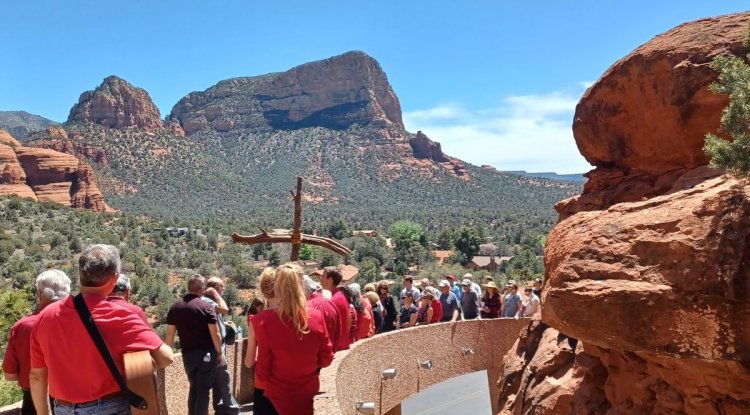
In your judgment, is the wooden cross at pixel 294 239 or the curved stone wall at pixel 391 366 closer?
the curved stone wall at pixel 391 366

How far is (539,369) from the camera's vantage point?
21.1 feet

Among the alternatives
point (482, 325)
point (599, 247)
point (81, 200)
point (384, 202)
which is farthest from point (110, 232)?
point (384, 202)

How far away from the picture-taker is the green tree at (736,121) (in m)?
3.89

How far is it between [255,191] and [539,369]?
7733 cm

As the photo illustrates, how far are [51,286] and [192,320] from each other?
54.4 inches

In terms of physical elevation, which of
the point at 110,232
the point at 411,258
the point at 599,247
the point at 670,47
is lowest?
the point at 411,258

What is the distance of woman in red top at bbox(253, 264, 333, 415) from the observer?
3801 millimetres

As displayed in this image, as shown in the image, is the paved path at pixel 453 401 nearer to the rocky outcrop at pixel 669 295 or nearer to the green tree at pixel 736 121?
the rocky outcrop at pixel 669 295

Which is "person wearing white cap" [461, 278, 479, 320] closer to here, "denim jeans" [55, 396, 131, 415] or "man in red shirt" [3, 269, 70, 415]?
"man in red shirt" [3, 269, 70, 415]

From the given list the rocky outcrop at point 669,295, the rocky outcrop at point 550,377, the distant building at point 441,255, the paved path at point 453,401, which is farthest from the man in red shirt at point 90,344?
the distant building at point 441,255

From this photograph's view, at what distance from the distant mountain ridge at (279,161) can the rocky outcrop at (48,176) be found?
228 inches

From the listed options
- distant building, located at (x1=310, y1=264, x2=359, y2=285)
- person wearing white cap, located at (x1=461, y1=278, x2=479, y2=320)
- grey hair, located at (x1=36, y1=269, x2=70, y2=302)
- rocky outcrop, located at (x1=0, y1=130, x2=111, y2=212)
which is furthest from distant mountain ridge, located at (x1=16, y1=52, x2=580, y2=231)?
grey hair, located at (x1=36, y1=269, x2=70, y2=302)

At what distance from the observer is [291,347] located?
3.85 meters

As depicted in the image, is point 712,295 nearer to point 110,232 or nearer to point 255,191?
point 110,232
